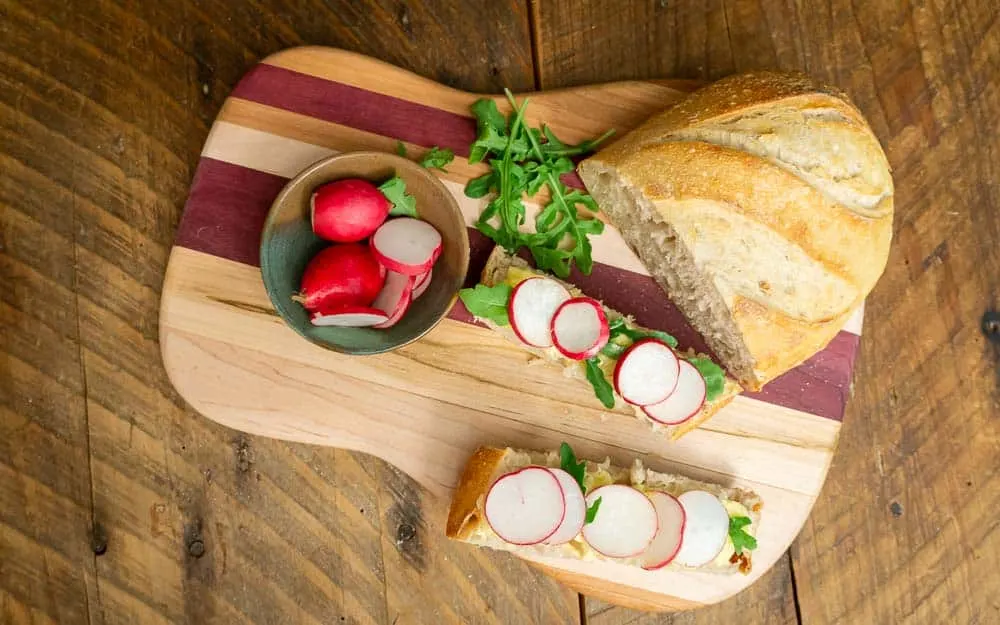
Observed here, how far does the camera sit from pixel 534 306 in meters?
3.02

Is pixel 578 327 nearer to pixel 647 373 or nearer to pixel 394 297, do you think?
A: pixel 647 373

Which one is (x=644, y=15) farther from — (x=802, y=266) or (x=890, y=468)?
(x=890, y=468)

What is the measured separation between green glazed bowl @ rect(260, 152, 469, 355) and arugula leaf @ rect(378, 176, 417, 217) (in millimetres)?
25

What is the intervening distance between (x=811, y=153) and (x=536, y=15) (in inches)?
52.0

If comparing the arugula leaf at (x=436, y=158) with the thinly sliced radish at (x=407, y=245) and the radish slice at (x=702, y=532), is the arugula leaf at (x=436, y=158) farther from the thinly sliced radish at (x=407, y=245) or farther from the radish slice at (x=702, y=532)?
the radish slice at (x=702, y=532)

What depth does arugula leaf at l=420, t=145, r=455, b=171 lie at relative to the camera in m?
3.14

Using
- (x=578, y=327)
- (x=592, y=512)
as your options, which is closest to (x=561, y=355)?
(x=578, y=327)

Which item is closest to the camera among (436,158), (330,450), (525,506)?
(525,506)

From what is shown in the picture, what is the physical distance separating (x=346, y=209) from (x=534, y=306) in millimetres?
777

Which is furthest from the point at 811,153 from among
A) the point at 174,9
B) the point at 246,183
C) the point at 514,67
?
the point at 174,9

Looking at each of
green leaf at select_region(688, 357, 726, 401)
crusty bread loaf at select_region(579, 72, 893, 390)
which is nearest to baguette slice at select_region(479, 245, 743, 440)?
green leaf at select_region(688, 357, 726, 401)

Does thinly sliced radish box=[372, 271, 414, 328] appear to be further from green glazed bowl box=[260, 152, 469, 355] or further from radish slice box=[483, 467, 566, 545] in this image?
radish slice box=[483, 467, 566, 545]

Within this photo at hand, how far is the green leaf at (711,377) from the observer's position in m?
3.07

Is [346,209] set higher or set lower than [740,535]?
higher
